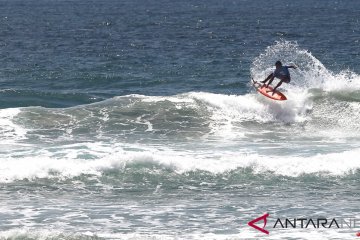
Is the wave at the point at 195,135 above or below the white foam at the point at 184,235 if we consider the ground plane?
above

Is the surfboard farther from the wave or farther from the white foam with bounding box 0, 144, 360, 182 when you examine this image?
the white foam with bounding box 0, 144, 360, 182

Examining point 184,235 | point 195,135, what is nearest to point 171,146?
point 195,135

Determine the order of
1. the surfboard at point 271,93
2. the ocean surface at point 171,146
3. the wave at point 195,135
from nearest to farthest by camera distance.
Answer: the ocean surface at point 171,146, the wave at point 195,135, the surfboard at point 271,93

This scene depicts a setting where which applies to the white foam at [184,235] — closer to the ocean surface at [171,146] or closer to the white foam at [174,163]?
the ocean surface at [171,146]

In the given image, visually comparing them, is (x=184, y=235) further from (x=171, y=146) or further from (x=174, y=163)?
(x=171, y=146)

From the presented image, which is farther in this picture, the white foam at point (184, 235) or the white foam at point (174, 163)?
the white foam at point (174, 163)

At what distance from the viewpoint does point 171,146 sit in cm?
2558

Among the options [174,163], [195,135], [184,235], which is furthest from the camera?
[195,135]

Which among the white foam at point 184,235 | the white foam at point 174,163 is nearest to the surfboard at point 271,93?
the white foam at point 174,163

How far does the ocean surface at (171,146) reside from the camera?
1828 centimetres

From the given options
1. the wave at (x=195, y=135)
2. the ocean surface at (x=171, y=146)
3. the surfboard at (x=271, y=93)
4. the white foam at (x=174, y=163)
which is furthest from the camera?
the surfboard at (x=271, y=93)

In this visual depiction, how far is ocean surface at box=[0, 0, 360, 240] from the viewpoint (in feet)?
60.0

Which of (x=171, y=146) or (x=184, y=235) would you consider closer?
(x=184, y=235)

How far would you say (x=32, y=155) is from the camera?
23.8 metres
